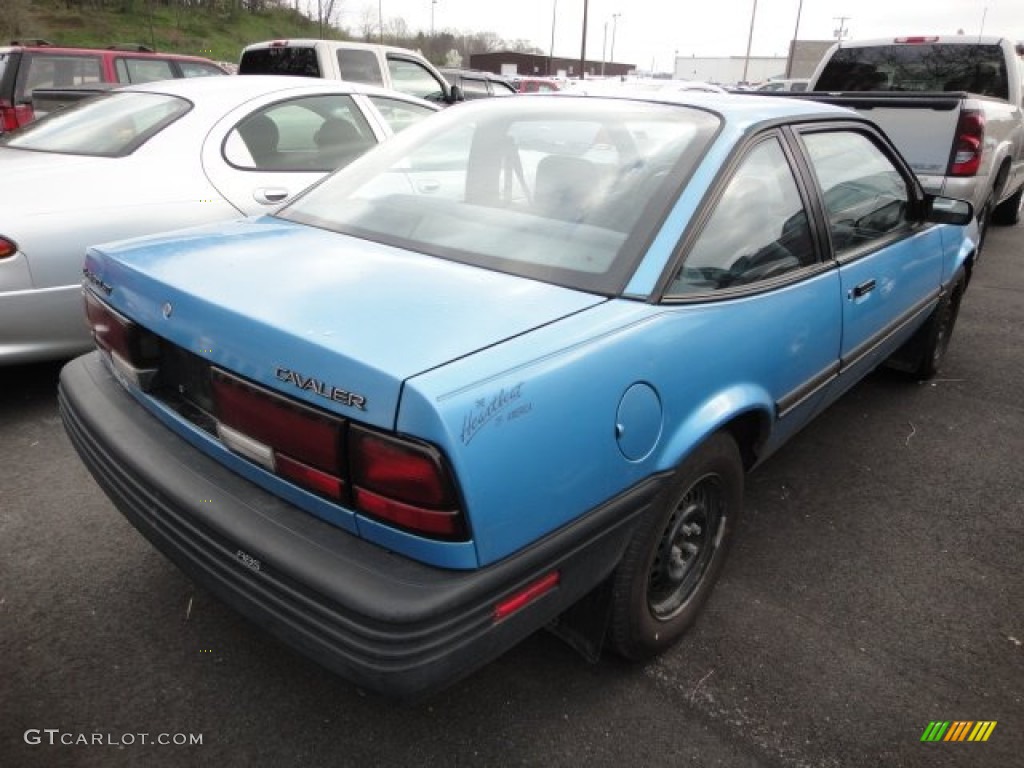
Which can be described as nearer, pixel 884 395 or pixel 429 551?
pixel 429 551

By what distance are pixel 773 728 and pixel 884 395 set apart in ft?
9.13

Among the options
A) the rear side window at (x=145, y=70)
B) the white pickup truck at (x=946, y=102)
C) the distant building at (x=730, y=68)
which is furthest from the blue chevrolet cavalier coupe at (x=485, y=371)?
the distant building at (x=730, y=68)

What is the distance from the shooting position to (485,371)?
145cm

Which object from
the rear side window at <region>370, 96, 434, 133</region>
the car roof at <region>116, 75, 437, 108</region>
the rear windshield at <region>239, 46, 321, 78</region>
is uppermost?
the rear windshield at <region>239, 46, 321, 78</region>

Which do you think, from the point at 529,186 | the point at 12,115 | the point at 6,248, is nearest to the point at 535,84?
the point at 12,115

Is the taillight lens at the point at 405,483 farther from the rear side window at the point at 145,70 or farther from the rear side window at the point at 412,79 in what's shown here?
the rear side window at the point at 145,70

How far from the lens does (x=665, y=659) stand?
2205mm

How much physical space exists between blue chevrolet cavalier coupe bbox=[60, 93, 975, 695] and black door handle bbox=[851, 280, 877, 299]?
0.06 feet

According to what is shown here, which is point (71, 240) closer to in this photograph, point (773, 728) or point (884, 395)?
point (773, 728)

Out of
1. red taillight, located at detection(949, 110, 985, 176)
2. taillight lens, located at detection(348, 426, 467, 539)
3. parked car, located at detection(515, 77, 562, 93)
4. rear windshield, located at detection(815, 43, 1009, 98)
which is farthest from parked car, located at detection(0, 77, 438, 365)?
parked car, located at detection(515, 77, 562, 93)

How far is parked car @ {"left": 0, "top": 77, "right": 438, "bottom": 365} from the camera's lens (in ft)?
10.6

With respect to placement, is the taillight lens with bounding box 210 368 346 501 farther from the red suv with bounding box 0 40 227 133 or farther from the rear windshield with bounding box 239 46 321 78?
the red suv with bounding box 0 40 227 133

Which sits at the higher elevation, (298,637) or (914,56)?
(914,56)

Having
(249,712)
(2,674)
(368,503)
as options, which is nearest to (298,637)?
(368,503)
